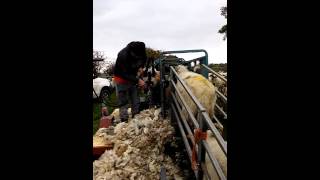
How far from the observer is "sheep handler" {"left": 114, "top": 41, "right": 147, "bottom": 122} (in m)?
6.49

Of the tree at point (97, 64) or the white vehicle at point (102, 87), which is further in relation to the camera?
the white vehicle at point (102, 87)

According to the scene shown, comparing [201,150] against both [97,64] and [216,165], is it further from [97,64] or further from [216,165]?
[97,64]

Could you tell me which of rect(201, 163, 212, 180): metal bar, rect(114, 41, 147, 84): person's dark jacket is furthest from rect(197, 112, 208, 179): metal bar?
rect(114, 41, 147, 84): person's dark jacket

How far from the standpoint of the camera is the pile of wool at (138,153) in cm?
541

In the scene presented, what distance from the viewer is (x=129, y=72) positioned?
6590mm

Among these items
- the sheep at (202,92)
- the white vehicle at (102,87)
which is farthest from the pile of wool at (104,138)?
the white vehicle at (102,87)

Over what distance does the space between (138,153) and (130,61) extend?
1529mm

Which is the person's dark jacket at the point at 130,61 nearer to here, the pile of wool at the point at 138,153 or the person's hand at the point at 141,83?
the person's hand at the point at 141,83

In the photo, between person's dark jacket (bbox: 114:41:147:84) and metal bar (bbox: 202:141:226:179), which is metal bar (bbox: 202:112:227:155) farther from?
person's dark jacket (bbox: 114:41:147:84)

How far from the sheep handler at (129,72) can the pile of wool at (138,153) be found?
1.17 ft
